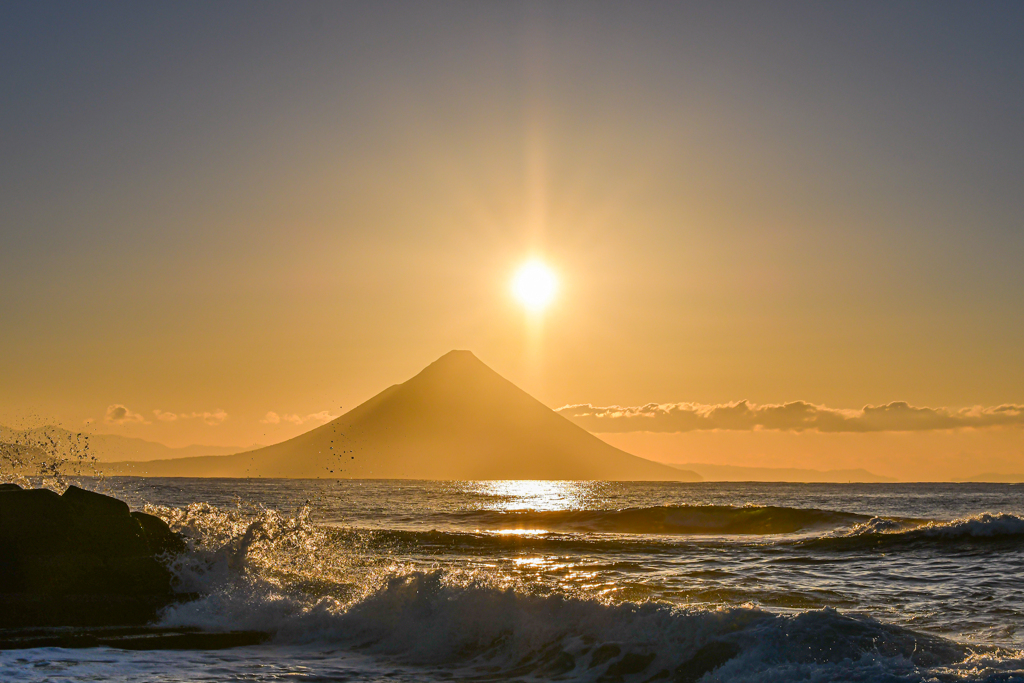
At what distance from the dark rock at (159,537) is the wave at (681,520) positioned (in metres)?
22.1

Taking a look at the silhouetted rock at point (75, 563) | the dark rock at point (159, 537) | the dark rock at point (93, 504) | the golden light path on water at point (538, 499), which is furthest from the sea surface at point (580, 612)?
the golden light path on water at point (538, 499)

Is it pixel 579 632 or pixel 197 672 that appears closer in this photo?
pixel 197 672

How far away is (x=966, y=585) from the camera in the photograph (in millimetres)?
17188

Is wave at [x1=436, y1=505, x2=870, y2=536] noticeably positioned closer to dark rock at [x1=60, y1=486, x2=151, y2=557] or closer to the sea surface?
the sea surface

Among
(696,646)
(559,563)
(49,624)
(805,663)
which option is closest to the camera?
(805,663)

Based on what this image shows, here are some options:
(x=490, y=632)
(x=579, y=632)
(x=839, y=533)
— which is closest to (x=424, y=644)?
(x=490, y=632)

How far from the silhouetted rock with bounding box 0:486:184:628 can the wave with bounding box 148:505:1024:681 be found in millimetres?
896

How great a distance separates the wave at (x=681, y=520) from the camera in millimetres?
38188

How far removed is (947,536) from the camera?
88.9 ft

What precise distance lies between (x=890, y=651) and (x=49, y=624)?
13571 mm

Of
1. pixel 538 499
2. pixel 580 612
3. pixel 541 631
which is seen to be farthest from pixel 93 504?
pixel 538 499

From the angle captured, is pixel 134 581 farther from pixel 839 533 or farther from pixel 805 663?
pixel 839 533

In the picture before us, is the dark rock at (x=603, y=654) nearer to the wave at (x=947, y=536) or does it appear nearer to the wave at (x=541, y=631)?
the wave at (x=541, y=631)

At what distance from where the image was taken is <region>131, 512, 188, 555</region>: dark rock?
16.7 meters
